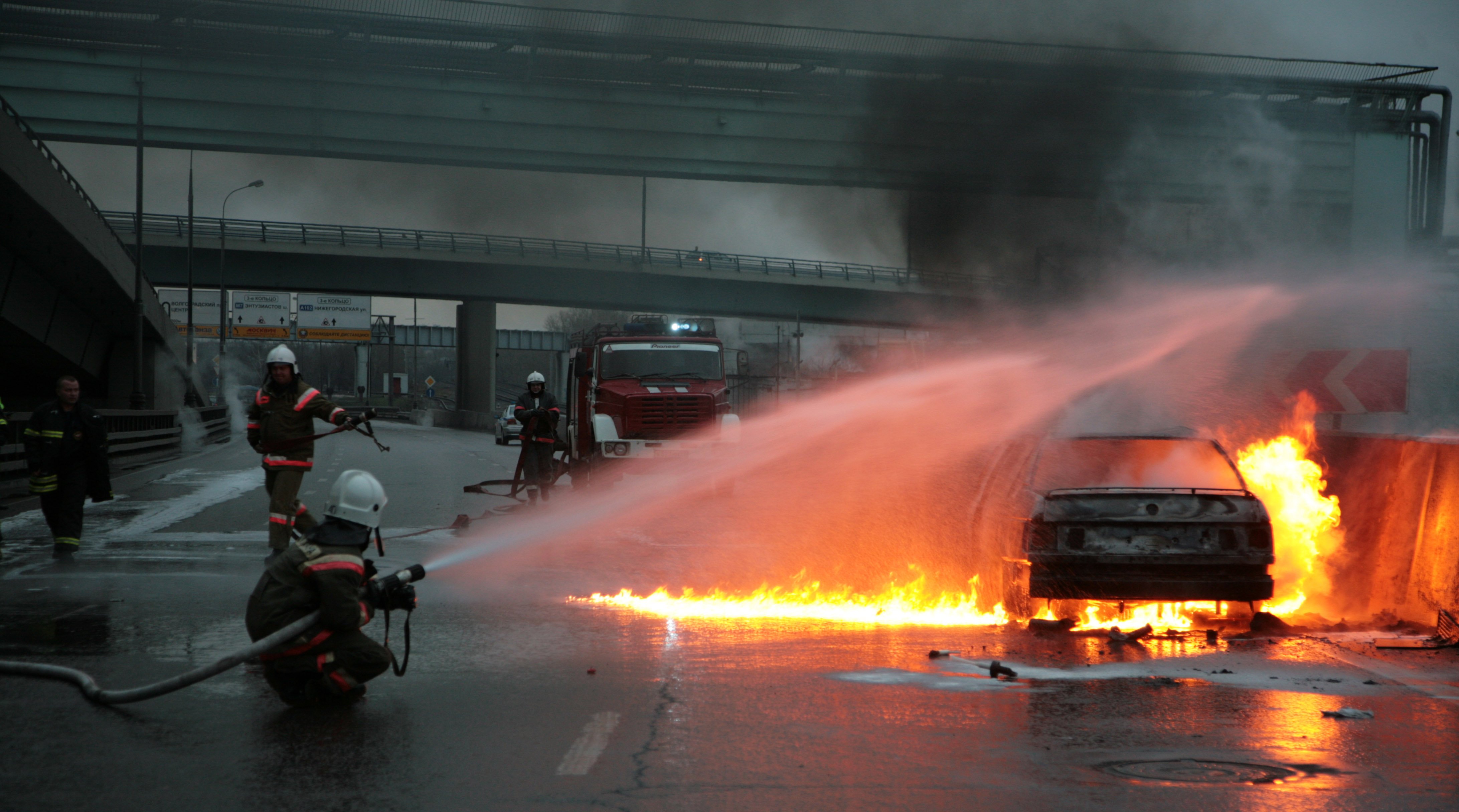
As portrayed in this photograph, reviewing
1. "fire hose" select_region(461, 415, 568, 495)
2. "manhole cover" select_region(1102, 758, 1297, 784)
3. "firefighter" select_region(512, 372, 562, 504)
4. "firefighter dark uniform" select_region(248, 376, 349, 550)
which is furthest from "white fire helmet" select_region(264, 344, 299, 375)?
"manhole cover" select_region(1102, 758, 1297, 784)

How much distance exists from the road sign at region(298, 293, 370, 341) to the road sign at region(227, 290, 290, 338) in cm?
284

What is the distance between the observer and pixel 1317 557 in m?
9.13

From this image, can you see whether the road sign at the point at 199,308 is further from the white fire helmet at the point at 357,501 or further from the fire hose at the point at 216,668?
the white fire helmet at the point at 357,501

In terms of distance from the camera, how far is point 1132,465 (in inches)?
330

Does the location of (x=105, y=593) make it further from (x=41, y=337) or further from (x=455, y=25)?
(x=41, y=337)

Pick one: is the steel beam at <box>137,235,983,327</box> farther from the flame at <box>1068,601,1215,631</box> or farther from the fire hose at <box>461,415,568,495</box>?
the flame at <box>1068,601,1215,631</box>

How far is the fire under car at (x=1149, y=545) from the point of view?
7523 millimetres

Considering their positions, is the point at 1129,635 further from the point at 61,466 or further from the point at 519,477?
the point at 519,477

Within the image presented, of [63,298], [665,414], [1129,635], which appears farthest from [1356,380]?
[63,298]

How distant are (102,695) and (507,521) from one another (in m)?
9.01

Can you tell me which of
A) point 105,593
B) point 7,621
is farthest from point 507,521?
point 7,621

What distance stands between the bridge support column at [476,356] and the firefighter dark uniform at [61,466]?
4138 cm

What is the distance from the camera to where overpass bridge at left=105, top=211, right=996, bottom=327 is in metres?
47.2

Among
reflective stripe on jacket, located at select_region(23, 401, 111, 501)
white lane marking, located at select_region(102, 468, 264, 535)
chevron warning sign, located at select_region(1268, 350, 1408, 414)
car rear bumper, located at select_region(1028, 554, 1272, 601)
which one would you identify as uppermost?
chevron warning sign, located at select_region(1268, 350, 1408, 414)
